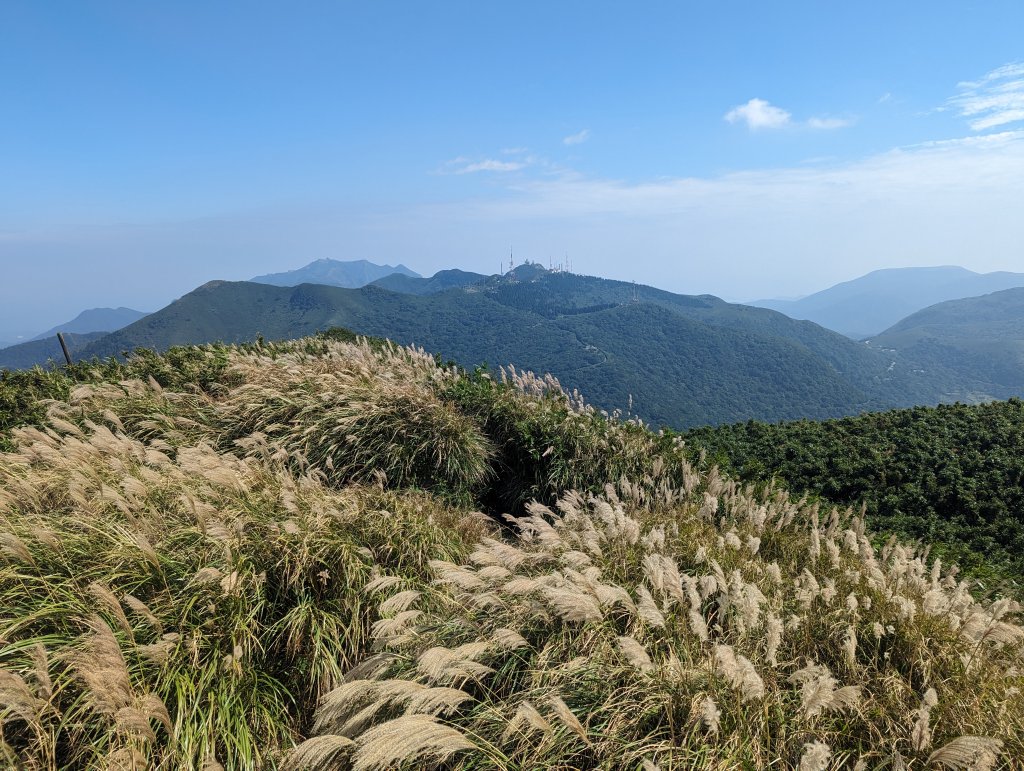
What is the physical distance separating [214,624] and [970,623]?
4.41 m

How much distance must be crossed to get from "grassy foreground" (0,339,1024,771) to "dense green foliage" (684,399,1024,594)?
271cm

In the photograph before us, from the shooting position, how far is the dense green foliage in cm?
721

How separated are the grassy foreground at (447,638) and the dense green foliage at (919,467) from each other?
2714 millimetres

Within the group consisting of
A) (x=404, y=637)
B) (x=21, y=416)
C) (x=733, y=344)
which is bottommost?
(x=733, y=344)

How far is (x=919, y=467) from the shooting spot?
354 inches

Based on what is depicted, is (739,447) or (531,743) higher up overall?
(531,743)

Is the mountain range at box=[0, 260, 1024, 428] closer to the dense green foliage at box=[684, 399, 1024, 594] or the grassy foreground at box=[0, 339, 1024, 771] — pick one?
the dense green foliage at box=[684, 399, 1024, 594]

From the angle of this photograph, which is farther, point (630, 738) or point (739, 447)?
point (739, 447)

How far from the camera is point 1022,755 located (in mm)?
2369

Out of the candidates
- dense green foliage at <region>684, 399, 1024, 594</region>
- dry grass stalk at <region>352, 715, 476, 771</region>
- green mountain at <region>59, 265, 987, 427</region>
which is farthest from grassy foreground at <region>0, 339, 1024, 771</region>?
green mountain at <region>59, 265, 987, 427</region>

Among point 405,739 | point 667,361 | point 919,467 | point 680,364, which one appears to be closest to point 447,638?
point 405,739

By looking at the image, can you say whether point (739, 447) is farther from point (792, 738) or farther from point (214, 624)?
point (214, 624)

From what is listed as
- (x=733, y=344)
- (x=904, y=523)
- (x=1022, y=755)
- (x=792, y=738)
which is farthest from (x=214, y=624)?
(x=733, y=344)

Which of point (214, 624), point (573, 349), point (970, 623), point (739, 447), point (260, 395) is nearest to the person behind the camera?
point (970, 623)
